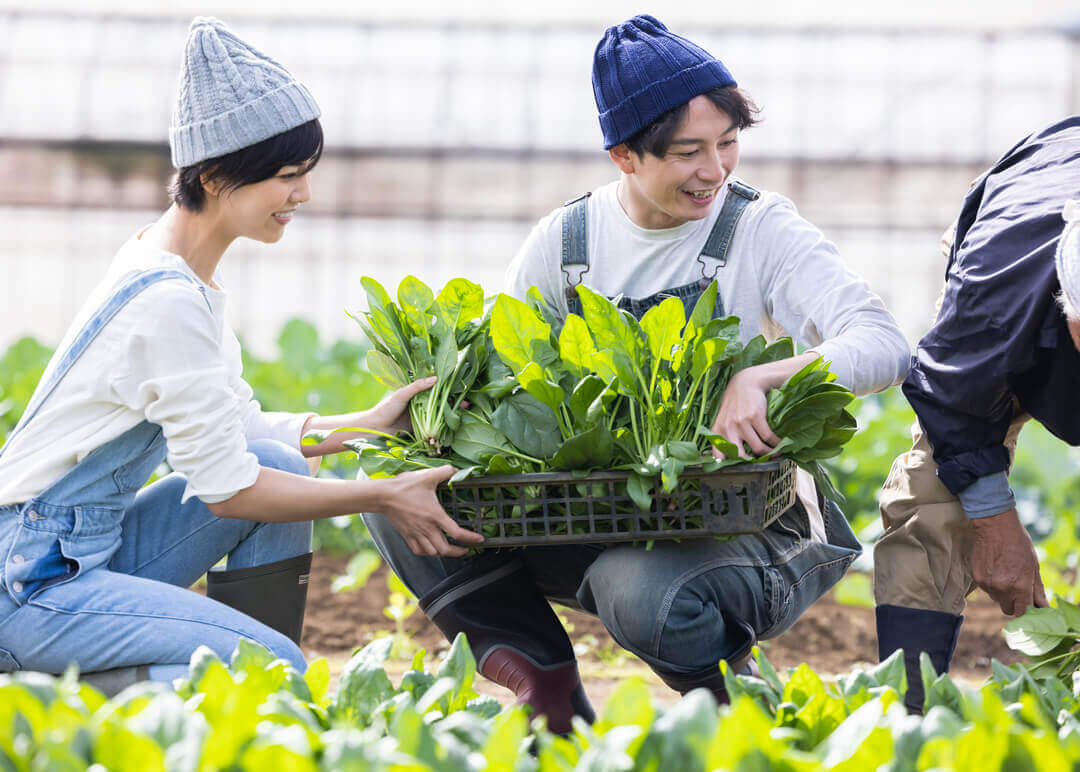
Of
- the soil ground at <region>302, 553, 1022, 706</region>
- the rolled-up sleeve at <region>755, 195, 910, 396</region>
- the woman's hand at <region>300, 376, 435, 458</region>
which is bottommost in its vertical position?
the soil ground at <region>302, 553, 1022, 706</region>

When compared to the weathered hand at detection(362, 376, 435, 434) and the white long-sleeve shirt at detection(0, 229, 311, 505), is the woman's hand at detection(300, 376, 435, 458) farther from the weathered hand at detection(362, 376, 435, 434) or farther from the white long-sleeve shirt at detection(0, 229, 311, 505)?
the white long-sleeve shirt at detection(0, 229, 311, 505)

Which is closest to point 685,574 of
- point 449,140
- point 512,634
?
point 512,634

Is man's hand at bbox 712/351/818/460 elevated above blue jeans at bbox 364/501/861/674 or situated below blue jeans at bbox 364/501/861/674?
above

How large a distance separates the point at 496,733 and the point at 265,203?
1206mm

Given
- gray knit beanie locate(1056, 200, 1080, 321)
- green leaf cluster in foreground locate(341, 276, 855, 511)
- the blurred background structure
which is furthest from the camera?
the blurred background structure

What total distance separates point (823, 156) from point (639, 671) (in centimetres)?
656

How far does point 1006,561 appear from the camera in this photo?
205 cm

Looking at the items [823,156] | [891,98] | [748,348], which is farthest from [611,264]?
[891,98]

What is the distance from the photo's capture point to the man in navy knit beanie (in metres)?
1.96

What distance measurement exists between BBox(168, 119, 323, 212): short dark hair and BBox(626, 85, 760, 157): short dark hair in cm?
64

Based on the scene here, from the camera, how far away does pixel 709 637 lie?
1959 millimetres

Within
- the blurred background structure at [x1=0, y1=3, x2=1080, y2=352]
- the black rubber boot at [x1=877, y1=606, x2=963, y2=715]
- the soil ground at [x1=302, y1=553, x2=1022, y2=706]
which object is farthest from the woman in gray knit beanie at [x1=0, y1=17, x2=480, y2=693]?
the blurred background structure at [x1=0, y1=3, x2=1080, y2=352]

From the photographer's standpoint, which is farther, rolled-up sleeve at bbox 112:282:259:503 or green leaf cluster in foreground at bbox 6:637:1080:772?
rolled-up sleeve at bbox 112:282:259:503

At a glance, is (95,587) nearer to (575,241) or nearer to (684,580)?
(684,580)
